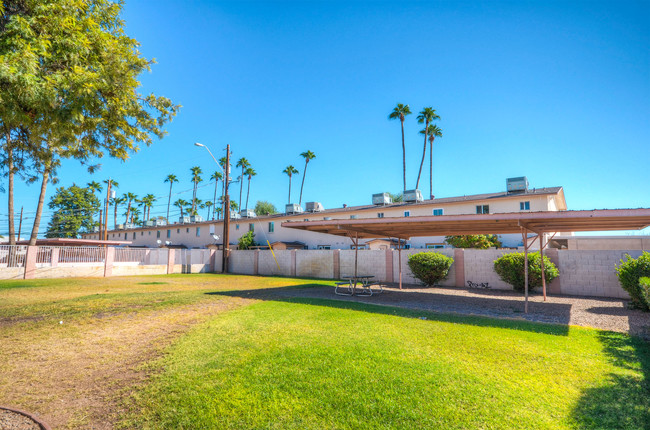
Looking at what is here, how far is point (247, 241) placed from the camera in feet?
113

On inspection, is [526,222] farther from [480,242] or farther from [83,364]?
[480,242]

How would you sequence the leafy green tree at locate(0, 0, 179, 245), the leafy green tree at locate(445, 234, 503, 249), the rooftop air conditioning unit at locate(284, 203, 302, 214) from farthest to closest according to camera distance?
the rooftop air conditioning unit at locate(284, 203, 302, 214), the leafy green tree at locate(445, 234, 503, 249), the leafy green tree at locate(0, 0, 179, 245)

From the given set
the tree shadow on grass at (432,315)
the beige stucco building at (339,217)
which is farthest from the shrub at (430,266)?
the beige stucco building at (339,217)

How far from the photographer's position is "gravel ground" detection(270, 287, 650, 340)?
26.1 ft

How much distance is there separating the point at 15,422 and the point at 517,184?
87.2 feet

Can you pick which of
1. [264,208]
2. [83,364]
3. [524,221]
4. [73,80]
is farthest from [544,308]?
[264,208]

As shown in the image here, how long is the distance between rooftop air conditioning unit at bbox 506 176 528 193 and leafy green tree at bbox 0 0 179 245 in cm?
2333

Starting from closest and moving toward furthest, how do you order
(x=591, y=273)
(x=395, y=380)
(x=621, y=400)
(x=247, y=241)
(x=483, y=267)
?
(x=621, y=400) → (x=395, y=380) → (x=591, y=273) → (x=483, y=267) → (x=247, y=241)

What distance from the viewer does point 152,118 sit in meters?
7.30

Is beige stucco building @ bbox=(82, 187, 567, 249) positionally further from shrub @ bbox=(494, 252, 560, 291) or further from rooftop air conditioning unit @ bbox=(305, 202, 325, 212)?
shrub @ bbox=(494, 252, 560, 291)

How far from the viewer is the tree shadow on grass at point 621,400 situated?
333 centimetres

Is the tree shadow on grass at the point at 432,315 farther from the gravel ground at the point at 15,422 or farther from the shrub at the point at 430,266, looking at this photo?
the gravel ground at the point at 15,422

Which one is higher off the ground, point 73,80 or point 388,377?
point 73,80

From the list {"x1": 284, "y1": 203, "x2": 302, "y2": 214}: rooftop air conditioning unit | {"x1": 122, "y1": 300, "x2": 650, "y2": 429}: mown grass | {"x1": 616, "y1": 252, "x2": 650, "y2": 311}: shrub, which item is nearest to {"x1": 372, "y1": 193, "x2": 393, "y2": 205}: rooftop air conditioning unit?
{"x1": 284, "y1": 203, "x2": 302, "y2": 214}: rooftop air conditioning unit
